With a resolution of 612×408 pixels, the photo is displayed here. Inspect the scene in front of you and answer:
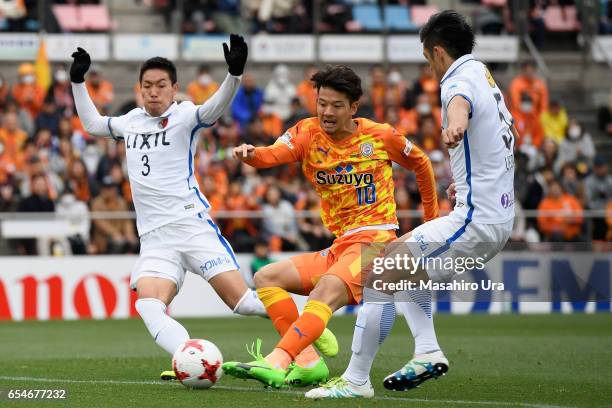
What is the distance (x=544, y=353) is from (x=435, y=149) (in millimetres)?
10302

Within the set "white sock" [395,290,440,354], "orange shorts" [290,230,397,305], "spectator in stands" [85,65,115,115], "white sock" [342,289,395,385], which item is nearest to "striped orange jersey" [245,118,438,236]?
"orange shorts" [290,230,397,305]

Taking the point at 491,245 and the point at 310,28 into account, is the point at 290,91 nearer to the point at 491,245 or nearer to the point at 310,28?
the point at 310,28

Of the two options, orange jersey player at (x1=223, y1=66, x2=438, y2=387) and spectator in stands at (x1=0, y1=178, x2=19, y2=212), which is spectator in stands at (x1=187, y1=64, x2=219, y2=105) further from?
orange jersey player at (x1=223, y1=66, x2=438, y2=387)

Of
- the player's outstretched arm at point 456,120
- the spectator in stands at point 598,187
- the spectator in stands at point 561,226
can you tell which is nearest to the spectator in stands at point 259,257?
the spectator in stands at point 561,226

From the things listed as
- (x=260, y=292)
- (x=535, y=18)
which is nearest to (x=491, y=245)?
(x=260, y=292)

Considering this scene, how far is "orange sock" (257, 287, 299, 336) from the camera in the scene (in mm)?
9008

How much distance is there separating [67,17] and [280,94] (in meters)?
5.17

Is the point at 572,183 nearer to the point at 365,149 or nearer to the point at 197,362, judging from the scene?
the point at 365,149

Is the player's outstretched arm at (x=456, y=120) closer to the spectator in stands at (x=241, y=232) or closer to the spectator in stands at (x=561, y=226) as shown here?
the spectator in stands at (x=241, y=232)

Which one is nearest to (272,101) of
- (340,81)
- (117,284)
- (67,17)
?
(67,17)

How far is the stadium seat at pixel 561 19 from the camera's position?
93.9 ft

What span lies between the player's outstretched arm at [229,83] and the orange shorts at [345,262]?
1390 mm

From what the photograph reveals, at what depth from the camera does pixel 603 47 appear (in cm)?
2802

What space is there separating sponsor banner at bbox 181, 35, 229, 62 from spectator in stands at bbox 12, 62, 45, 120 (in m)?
4.08
